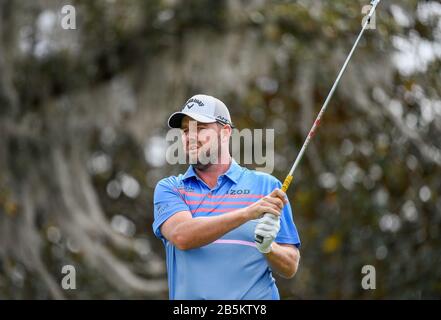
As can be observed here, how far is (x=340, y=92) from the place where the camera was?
33.4 ft

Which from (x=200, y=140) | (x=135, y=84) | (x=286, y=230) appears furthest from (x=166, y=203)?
(x=135, y=84)

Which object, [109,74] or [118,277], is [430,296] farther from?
[109,74]

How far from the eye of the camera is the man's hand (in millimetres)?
3867

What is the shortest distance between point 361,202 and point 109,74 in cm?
435

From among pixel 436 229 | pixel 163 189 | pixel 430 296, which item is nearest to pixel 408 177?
pixel 436 229

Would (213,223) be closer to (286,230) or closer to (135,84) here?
(286,230)

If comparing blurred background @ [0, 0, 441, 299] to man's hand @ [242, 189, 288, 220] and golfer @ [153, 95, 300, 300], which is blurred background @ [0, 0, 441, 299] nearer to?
golfer @ [153, 95, 300, 300]

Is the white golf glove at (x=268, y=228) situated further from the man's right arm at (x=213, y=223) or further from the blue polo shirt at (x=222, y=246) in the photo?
the blue polo shirt at (x=222, y=246)

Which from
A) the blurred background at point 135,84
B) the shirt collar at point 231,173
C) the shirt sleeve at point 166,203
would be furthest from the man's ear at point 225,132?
the blurred background at point 135,84

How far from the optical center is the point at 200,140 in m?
4.16

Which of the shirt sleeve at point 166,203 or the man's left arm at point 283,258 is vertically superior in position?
the shirt sleeve at point 166,203

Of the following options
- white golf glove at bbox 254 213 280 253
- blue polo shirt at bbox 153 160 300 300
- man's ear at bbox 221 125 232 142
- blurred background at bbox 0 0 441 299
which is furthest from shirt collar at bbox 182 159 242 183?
blurred background at bbox 0 0 441 299

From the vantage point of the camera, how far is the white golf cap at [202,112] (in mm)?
4172

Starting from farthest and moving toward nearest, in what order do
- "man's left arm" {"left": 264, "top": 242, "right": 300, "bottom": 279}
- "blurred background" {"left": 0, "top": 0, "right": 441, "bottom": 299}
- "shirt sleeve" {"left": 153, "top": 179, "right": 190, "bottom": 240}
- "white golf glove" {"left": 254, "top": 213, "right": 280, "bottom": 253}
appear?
"blurred background" {"left": 0, "top": 0, "right": 441, "bottom": 299} < "shirt sleeve" {"left": 153, "top": 179, "right": 190, "bottom": 240} < "man's left arm" {"left": 264, "top": 242, "right": 300, "bottom": 279} < "white golf glove" {"left": 254, "top": 213, "right": 280, "bottom": 253}
